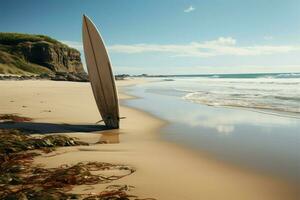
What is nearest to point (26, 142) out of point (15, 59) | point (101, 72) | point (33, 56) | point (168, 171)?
point (168, 171)

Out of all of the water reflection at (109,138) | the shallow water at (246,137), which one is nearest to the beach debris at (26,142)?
the water reflection at (109,138)

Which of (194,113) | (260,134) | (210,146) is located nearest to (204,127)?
(260,134)

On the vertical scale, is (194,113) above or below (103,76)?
below

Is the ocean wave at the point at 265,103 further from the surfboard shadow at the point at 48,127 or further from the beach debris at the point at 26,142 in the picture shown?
the beach debris at the point at 26,142

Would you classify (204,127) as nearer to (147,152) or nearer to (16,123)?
(147,152)

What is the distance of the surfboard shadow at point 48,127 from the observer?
8388mm

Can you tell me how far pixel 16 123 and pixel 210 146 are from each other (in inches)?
218

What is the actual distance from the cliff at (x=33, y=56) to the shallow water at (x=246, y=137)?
5986 centimetres

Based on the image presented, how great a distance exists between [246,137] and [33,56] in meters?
74.8

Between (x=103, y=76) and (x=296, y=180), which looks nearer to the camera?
(x=296, y=180)

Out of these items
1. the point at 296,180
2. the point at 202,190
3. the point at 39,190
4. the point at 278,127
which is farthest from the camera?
the point at 278,127

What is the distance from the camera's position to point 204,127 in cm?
970

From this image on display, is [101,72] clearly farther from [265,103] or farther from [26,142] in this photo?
[265,103]

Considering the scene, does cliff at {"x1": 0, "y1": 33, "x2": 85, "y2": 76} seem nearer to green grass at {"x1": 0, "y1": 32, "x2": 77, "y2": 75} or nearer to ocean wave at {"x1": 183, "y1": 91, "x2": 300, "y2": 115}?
green grass at {"x1": 0, "y1": 32, "x2": 77, "y2": 75}
